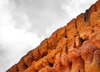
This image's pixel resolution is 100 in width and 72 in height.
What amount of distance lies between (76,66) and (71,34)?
25.7ft

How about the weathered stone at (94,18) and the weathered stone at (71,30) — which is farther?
the weathered stone at (71,30)

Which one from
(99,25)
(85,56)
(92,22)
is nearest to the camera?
(85,56)

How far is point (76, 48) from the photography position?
14750 millimetres

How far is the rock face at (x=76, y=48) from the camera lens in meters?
10.7

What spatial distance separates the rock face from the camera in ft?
35.0

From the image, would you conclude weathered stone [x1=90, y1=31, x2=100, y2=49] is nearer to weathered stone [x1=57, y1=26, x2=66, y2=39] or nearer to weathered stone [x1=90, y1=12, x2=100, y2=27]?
weathered stone [x1=90, y1=12, x2=100, y2=27]

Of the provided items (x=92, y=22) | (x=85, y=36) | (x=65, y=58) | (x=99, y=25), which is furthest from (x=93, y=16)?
(x=65, y=58)

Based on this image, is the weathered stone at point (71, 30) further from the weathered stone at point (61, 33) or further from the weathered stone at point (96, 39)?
the weathered stone at point (96, 39)

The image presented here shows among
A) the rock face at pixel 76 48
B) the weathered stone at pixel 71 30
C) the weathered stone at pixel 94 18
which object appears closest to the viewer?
the rock face at pixel 76 48

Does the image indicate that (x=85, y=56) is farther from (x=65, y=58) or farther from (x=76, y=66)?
(x=65, y=58)

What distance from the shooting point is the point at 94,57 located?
34.1 ft

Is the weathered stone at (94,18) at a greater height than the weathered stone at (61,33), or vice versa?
the weathered stone at (61,33)

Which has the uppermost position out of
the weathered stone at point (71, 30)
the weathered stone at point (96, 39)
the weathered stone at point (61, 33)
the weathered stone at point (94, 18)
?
the weathered stone at point (61, 33)

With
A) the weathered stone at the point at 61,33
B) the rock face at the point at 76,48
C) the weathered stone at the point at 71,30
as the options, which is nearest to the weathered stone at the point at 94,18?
the rock face at the point at 76,48
